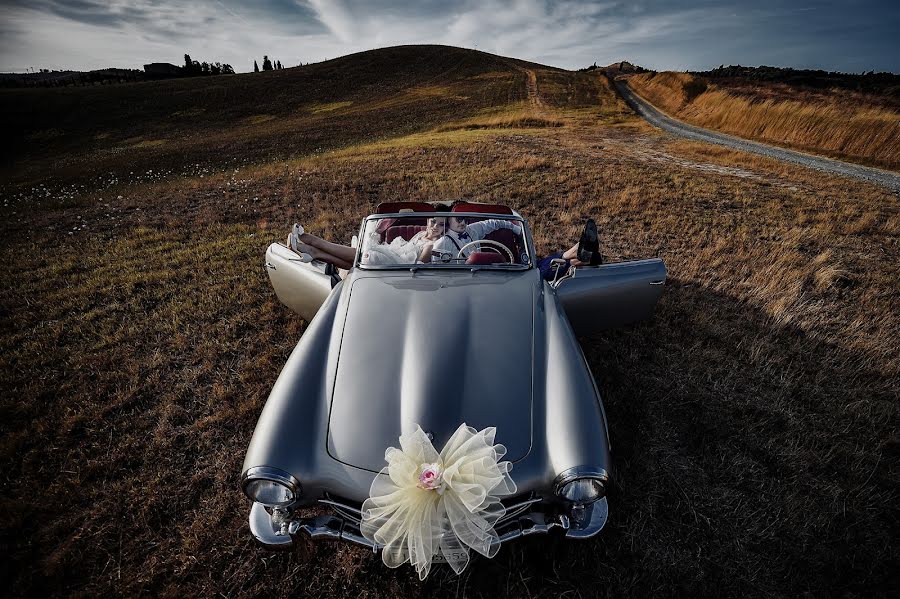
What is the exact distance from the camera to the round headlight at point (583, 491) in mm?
1949

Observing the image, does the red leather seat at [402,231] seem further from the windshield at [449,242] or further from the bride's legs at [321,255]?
the bride's legs at [321,255]

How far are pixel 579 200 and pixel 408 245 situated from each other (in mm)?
6339

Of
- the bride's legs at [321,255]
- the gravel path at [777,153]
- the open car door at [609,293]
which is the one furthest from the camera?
the gravel path at [777,153]

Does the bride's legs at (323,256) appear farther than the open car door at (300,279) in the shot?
Yes

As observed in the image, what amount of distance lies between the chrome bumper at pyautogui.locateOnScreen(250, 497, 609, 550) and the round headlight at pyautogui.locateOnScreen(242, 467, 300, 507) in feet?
0.55

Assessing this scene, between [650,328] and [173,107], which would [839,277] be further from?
[173,107]

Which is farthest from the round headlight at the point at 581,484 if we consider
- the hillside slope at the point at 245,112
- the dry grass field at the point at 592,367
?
the hillside slope at the point at 245,112

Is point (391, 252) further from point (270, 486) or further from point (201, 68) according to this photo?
point (201, 68)

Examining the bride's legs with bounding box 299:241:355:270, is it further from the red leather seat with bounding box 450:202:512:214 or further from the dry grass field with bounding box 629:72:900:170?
the dry grass field with bounding box 629:72:900:170

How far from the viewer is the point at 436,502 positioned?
1.83 m

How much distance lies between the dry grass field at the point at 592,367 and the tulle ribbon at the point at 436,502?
0.64 meters

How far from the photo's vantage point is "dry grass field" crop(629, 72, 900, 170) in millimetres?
14273

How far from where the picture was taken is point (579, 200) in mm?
8719

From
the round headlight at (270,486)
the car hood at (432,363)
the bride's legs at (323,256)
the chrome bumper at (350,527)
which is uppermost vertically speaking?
the bride's legs at (323,256)
